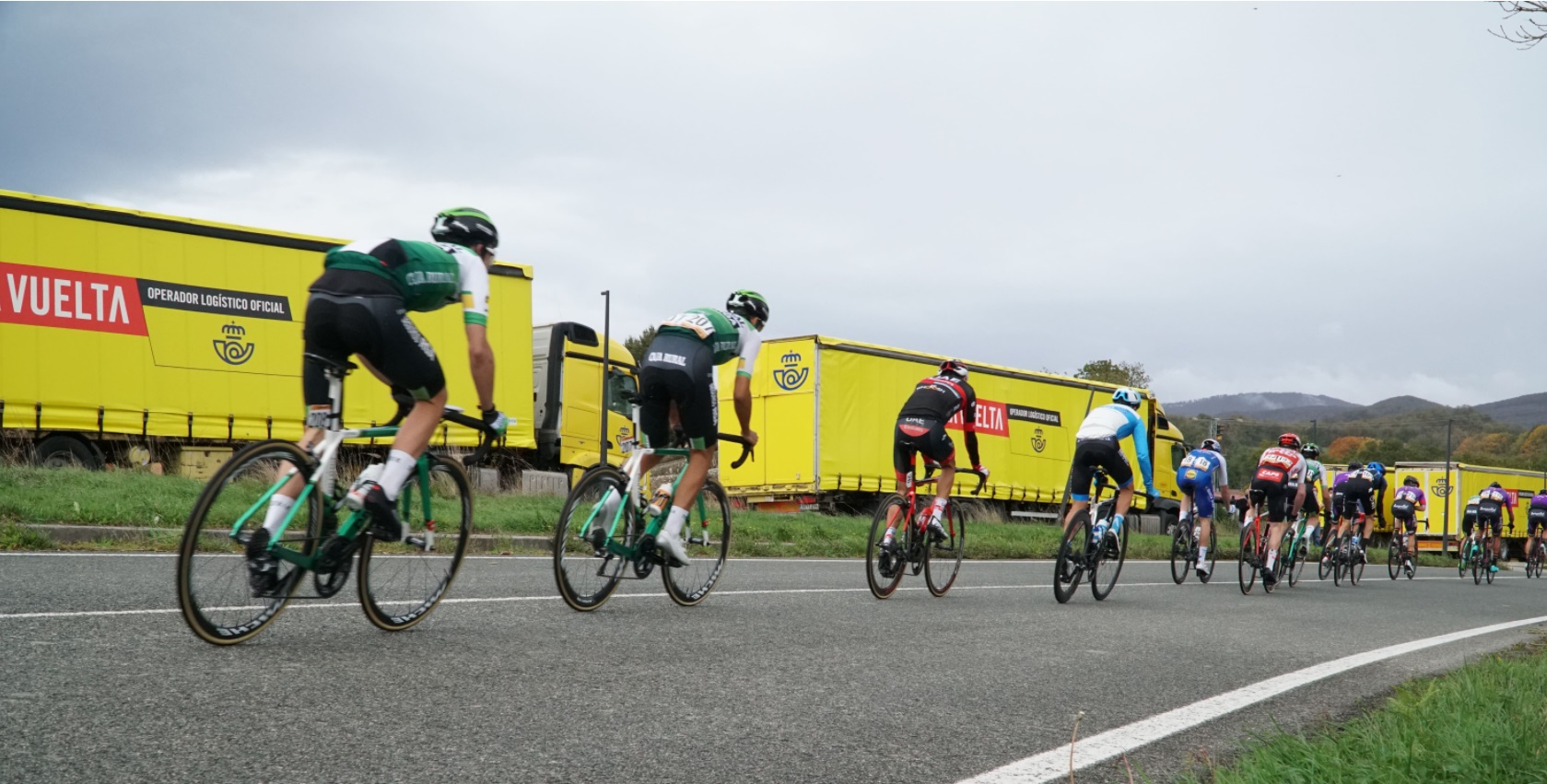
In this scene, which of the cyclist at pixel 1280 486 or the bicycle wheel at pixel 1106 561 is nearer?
the bicycle wheel at pixel 1106 561

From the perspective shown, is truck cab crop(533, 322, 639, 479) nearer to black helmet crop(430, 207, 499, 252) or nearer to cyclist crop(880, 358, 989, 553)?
cyclist crop(880, 358, 989, 553)

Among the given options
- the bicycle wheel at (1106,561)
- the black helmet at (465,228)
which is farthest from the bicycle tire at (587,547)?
the bicycle wheel at (1106,561)

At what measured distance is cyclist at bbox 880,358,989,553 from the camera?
9477 millimetres

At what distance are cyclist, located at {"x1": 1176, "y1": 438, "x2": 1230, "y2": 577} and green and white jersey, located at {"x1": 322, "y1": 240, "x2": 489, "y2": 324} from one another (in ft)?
33.9

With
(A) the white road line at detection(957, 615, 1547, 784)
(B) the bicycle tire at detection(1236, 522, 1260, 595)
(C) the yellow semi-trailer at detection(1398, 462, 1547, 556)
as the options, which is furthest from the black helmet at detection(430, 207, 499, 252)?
(C) the yellow semi-trailer at detection(1398, 462, 1547, 556)

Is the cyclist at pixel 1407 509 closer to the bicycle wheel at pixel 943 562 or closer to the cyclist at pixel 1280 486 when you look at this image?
the cyclist at pixel 1280 486

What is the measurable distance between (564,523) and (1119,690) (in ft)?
9.66

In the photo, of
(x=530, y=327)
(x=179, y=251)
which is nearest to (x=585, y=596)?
(x=179, y=251)

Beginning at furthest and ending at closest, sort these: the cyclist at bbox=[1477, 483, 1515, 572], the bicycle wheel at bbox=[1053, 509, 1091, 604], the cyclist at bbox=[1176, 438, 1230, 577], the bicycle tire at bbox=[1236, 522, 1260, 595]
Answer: the cyclist at bbox=[1477, 483, 1515, 572] → the cyclist at bbox=[1176, 438, 1230, 577] → the bicycle tire at bbox=[1236, 522, 1260, 595] → the bicycle wheel at bbox=[1053, 509, 1091, 604]

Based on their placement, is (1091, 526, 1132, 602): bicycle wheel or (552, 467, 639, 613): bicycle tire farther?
(1091, 526, 1132, 602): bicycle wheel

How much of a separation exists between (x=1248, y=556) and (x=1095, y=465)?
3.73 meters

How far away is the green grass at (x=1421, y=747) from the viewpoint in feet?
11.0

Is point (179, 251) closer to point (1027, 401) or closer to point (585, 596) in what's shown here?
point (585, 596)

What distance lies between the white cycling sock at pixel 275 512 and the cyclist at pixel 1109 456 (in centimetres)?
682
